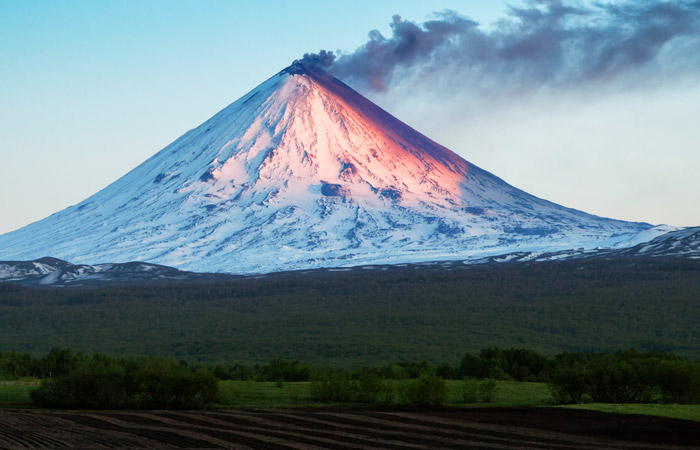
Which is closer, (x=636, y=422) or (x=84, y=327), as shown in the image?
(x=636, y=422)

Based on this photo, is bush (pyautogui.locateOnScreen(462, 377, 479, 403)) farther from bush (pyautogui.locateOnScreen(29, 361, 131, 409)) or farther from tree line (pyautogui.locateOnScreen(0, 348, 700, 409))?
bush (pyautogui.locateOnScreen(29, 361, 131, 409))

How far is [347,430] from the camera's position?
2614 centimetres

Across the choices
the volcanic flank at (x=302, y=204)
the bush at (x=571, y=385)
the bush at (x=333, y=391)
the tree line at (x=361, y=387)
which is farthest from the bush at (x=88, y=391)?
Result: the volcanic flank at (x=302, y=204)

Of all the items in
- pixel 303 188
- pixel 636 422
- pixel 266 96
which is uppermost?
pixel 266 96

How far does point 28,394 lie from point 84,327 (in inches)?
1808

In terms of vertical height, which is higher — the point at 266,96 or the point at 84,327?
the point at 266,96

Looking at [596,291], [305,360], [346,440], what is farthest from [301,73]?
[346,440]

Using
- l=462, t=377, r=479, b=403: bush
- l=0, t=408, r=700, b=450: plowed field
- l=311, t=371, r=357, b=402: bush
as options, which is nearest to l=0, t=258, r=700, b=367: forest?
l=311, t=371, r=357, b=402: bush

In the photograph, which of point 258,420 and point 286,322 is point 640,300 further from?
point 258,420

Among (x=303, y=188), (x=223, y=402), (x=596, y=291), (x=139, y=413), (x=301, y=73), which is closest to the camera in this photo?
(x=139, y=413)

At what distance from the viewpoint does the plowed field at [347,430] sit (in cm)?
2388

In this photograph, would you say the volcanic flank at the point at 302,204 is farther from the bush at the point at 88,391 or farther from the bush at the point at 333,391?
the bush at the point at 88,391

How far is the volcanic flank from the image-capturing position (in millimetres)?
142875

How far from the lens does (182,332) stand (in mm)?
78125
